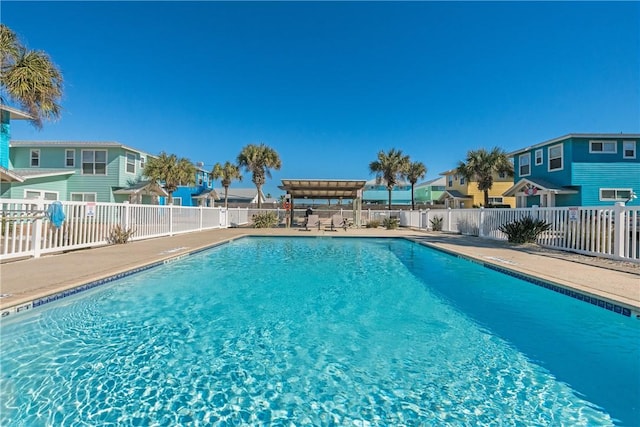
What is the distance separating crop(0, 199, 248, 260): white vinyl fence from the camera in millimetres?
6590

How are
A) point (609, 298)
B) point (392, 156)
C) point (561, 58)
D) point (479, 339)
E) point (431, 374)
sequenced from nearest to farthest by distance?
point (431, 374)
point (479, 339)
point (609, 298)
point (561, 58)
point (392, 156)

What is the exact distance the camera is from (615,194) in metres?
18.4

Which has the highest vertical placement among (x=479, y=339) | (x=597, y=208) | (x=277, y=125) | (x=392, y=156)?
(x=277, y=125)

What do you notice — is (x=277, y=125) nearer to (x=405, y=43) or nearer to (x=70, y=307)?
(x=405, y=43)

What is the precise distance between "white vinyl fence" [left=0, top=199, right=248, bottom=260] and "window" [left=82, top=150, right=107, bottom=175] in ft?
33.9

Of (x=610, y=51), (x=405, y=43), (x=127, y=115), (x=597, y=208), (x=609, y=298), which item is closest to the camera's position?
(x=609, y=298)

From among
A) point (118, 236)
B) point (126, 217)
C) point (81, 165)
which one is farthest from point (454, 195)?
point (81, 165)

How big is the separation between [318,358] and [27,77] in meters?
11.5

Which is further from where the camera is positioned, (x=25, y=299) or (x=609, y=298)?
Answer: (x=609, y=298)

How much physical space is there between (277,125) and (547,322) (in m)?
27.3

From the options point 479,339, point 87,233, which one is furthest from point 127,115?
point 479,339

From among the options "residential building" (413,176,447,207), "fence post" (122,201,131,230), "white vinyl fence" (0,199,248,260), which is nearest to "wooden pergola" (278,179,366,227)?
"white vinyl fence" (0,199,248,260)

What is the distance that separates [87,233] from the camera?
28.8ft

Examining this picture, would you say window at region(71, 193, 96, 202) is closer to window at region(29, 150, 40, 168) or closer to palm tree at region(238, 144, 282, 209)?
window at region(29, 150, 40, 168)
